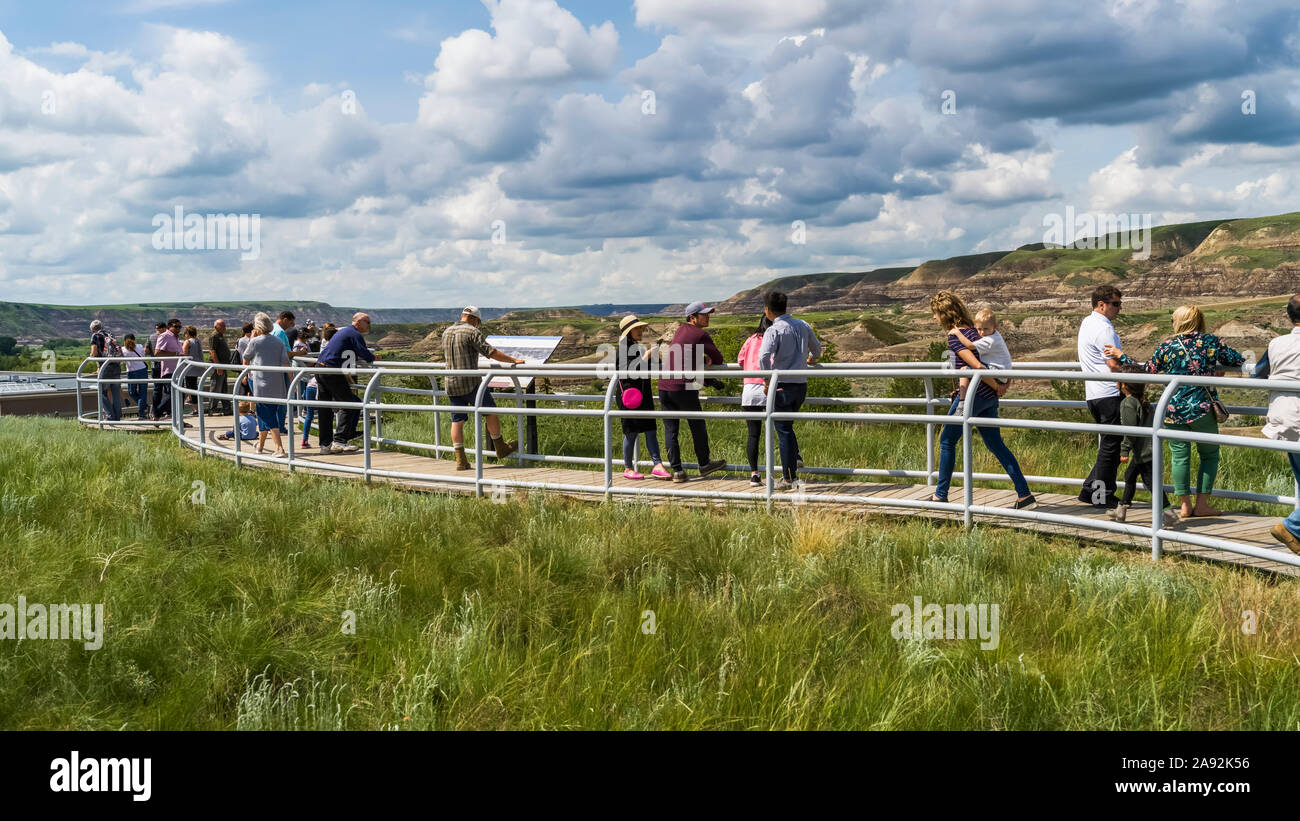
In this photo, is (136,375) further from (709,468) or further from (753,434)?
(753,434)

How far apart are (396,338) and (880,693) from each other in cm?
15888

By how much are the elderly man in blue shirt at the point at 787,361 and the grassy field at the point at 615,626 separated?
1052 millimetres

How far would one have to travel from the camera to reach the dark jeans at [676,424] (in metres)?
9.10

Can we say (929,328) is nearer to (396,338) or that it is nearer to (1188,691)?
(396,338)

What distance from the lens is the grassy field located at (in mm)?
4426

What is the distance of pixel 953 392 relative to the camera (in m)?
9.84

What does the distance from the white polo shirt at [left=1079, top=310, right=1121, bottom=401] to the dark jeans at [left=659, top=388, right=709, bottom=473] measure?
3.22 meters

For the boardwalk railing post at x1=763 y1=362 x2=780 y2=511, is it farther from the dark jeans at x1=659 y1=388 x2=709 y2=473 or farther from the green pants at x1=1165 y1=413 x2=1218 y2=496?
the green pants at x1=1165 y1=413 x2=1218 y2=496

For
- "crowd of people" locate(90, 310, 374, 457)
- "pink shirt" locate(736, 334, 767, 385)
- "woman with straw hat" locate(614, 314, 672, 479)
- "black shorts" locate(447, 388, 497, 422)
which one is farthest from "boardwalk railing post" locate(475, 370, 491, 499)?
"crowd of people" locate(90, 310, 374, 457)

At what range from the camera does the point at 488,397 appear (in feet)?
34.7

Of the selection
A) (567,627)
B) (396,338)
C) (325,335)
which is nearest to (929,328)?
(396,338)

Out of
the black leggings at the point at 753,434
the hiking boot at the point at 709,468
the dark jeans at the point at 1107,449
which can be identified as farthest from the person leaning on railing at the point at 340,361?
the dark jeans at the point at 1107,449

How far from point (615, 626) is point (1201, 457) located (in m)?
4.45
